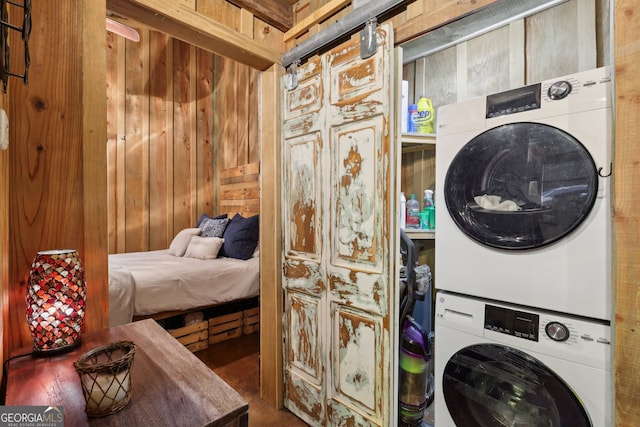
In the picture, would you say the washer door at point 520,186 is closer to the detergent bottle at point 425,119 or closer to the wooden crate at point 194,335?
the detergent bottle at point 425,119

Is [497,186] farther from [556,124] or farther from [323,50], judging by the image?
[323,50]

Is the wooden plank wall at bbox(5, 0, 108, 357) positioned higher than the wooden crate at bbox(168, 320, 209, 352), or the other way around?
the wooden plank wall at bbox(5, 0, 108, 357)

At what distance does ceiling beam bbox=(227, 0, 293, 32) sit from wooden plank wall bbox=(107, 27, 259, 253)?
2.35m

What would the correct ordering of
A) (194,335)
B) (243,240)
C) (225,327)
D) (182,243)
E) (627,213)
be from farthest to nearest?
(182,243)
(243,240)
(225,327)
(194,335)
(627,213)

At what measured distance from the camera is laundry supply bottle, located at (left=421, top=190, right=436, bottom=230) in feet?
6.14

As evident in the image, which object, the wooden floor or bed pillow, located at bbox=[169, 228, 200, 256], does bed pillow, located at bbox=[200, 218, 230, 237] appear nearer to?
bed pillow, located at bbox=[169, 228, 200, 256]

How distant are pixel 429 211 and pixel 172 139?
13.8 ft

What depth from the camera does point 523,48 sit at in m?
1.64

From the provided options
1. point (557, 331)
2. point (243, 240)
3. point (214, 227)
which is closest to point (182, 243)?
point (214, 227)

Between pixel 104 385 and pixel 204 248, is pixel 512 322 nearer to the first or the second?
pixel 104 385

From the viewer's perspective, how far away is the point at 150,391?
0.78m

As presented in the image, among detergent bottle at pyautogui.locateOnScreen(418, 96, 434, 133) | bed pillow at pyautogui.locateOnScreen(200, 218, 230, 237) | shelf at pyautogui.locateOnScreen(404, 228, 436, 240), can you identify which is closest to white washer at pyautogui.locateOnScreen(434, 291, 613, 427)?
shelf at pyautogui.locateOnScreen(404, 228, 436, 240)

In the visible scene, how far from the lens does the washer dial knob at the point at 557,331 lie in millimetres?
1071

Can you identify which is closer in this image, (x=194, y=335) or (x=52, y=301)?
(x=52, y=301)
